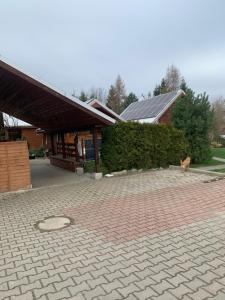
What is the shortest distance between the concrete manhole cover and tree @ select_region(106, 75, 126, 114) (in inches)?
2107

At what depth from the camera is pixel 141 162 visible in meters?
13.5

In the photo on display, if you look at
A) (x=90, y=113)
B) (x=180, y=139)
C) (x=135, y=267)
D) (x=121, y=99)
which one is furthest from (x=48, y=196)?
(x=121, y=99)

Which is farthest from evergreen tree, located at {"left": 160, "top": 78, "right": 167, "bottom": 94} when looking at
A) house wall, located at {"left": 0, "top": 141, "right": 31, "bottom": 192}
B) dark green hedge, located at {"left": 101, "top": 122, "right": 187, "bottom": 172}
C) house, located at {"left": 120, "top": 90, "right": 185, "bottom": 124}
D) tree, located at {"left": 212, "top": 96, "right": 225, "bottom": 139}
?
house wall, located at {"left": 0, "top": 141, "right": 31, "bottom": 192}

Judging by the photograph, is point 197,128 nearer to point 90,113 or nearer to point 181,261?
point 90,113

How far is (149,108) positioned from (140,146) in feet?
58.3

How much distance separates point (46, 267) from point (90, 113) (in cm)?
Result: 715

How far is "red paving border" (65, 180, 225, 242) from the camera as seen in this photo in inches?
225

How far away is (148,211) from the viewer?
271 inches

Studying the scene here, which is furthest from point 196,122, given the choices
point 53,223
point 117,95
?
point 117,95

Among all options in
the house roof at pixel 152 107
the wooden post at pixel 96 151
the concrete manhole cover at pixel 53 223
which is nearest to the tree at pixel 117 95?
the house roof at pixel 152 107

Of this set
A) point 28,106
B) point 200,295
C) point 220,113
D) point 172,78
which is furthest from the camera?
point 172,78

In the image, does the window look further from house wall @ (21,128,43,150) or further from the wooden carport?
house wall @ (21,128,43,150)

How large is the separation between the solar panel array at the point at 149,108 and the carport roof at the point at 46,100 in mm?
16165

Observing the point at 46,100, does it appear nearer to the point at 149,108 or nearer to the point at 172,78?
the point at 149,108
